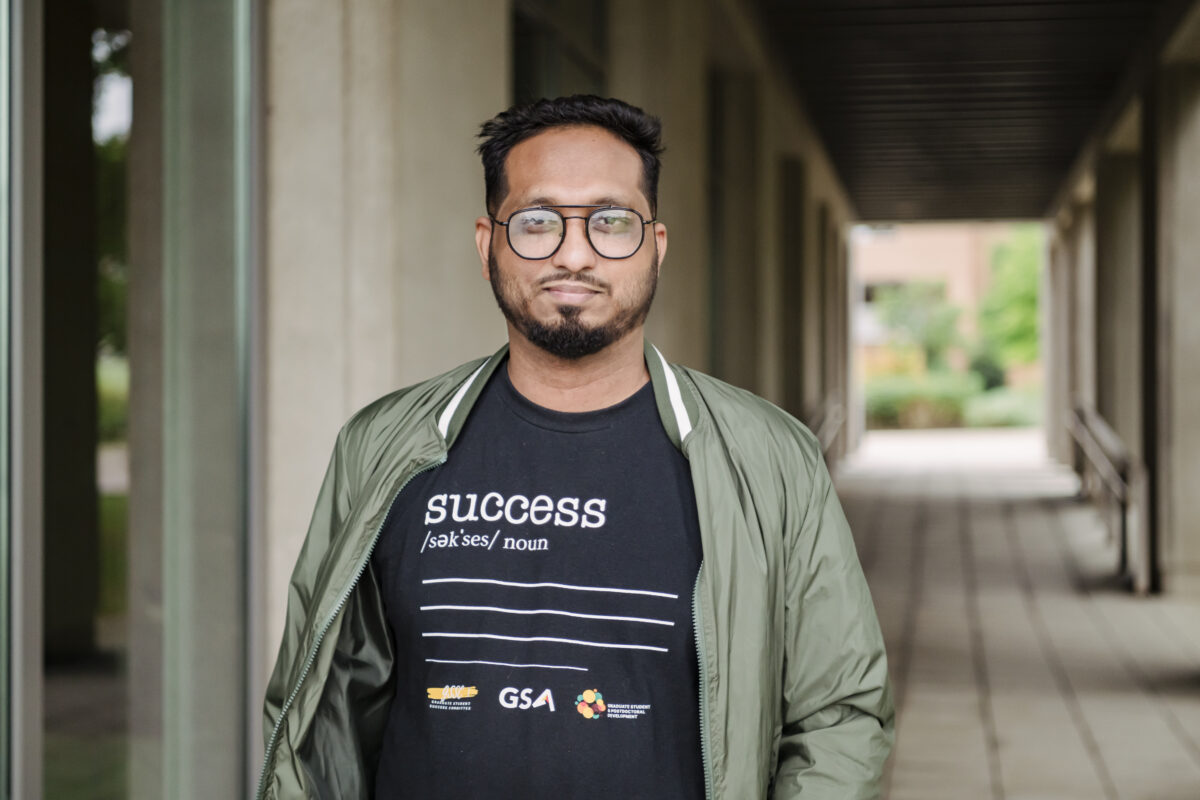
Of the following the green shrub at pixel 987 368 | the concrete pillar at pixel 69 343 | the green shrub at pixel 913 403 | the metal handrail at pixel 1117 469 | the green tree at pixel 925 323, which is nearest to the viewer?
the concrete pillar at pixel 69 343

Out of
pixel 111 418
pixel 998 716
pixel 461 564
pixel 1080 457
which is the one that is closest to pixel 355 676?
pixel 461 564

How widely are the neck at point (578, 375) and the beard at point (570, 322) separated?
0.03 m

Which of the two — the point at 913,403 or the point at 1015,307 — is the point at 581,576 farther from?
the point at 1015,307

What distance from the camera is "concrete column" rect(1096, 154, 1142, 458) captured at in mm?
15234

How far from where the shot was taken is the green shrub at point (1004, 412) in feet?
133

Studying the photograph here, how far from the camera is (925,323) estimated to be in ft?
155

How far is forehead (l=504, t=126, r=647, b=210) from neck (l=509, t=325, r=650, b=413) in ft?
0.66

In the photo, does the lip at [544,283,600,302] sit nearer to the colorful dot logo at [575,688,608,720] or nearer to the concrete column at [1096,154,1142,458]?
the colorful dot logo at [575,688,608,720]

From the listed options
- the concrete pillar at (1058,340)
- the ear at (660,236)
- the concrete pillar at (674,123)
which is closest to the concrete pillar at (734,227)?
the concrete pillar at (674,123)

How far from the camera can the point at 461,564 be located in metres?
1.98

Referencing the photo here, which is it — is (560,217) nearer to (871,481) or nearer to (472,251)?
(472,251)

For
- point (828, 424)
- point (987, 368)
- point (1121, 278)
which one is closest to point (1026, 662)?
point (1121, 278)

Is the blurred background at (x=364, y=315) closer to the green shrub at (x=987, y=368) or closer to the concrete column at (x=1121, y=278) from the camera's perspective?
the concrete column at (x=1121, y=278)

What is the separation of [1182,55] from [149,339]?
8.82 m
